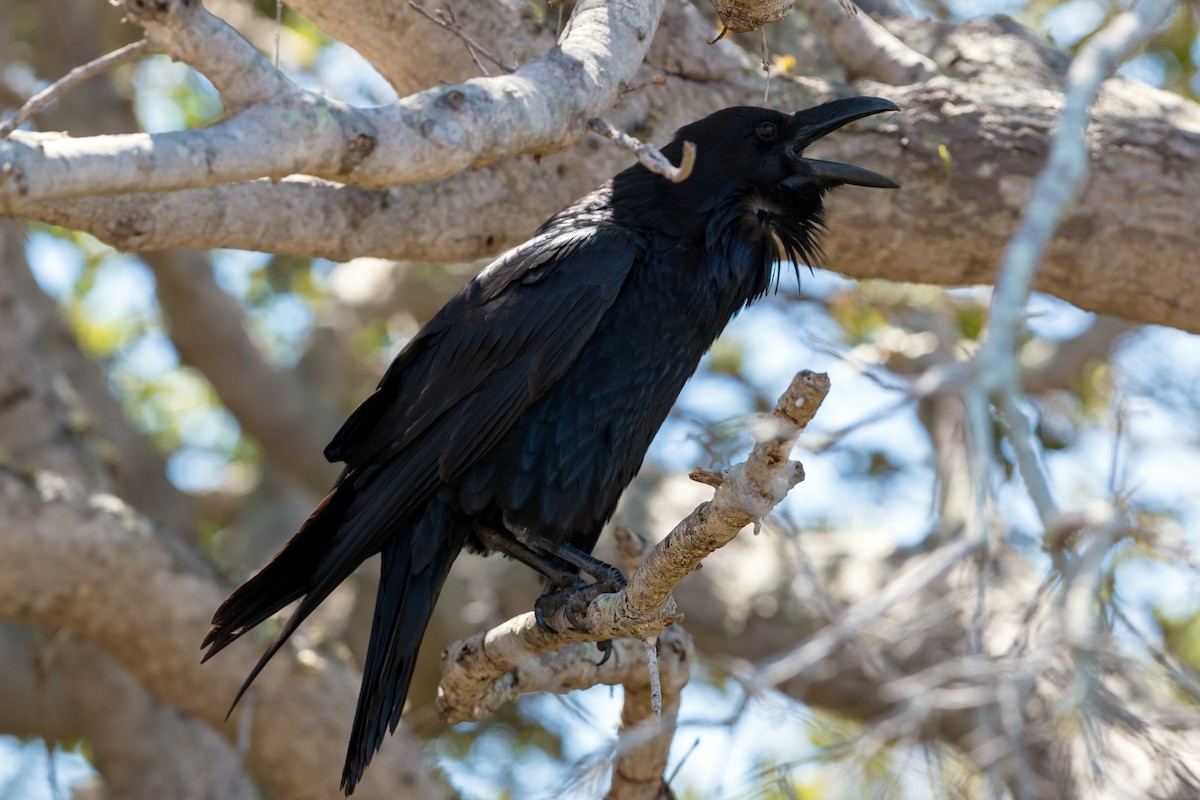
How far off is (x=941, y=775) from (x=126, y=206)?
254 centimetres

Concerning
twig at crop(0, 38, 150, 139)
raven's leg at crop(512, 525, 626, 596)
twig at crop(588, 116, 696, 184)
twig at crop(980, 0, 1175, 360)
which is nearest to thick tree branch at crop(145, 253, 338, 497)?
raven's leg at crop(512, 525, 626, 596)

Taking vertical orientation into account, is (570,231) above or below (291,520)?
above

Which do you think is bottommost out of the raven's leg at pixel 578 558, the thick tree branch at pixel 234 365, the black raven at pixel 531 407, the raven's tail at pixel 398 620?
the thick tree branch at pixel 234 365

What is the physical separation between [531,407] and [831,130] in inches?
42.2

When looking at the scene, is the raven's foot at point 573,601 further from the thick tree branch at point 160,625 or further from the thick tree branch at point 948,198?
the thick tree branch at point 160,625

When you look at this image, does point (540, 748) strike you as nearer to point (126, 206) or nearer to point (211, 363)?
point (211, 363)

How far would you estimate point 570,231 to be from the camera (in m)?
3.39

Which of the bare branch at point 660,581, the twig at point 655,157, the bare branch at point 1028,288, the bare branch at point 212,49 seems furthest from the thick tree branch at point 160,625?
the bare branch at point 1028,288

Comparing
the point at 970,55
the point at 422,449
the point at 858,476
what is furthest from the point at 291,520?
the point at 970,55

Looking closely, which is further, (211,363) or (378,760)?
(211,363)

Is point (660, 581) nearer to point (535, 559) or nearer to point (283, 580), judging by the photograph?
point (535, 559)

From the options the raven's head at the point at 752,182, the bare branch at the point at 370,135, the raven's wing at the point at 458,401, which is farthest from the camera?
the raven's head at the point at 752,182

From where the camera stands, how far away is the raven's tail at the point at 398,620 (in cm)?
308

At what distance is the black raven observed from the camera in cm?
319
